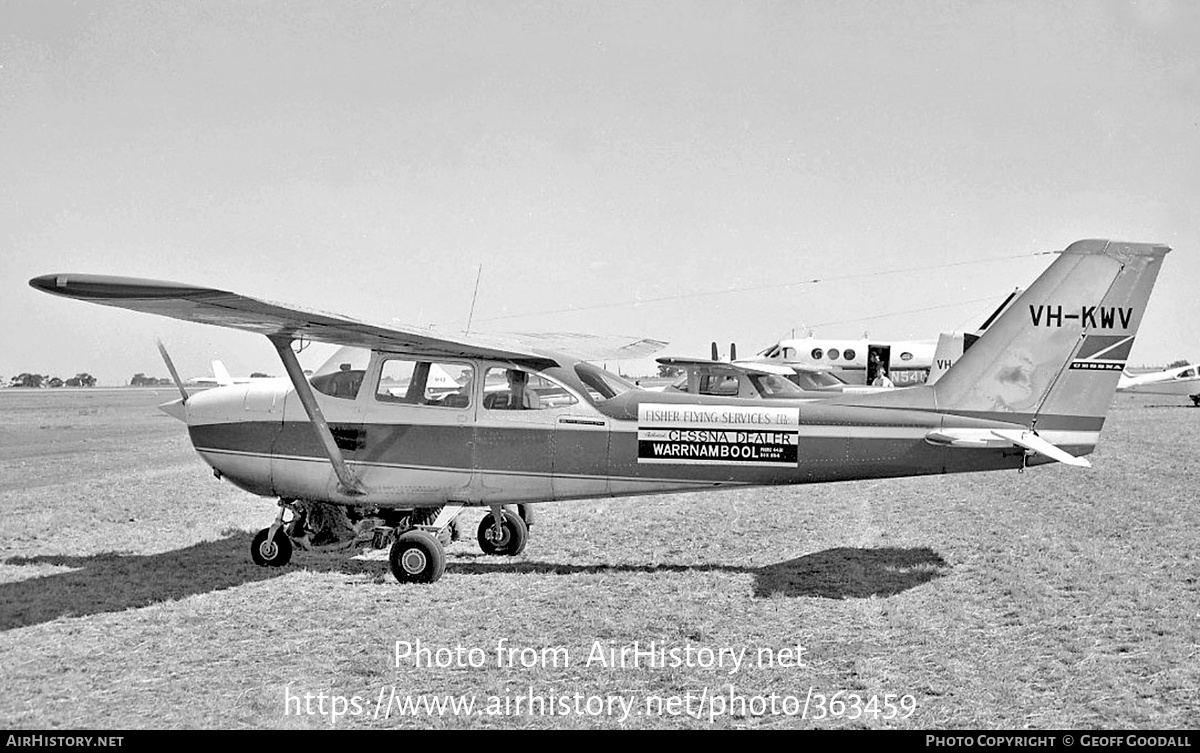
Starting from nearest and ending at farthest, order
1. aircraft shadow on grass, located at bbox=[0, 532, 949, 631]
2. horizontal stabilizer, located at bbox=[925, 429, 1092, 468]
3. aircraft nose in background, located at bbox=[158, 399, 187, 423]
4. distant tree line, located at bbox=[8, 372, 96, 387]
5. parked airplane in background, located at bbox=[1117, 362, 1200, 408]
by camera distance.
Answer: aircraft shadow on grass, located at bbox=[0, 532, 949, 631] → horizontal stabilizer, located at bbox=[925, 429, 1092, 468] → aircraft nose in background, located at bbox=[158, 399, 187, 423] → parked airplane in background, located at bbox=[1117, 362, 1200, 408] → distant tree line, located at bbox=[8, 372, 96, 387]

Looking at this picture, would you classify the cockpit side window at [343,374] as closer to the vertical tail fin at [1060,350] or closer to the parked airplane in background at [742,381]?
the vertical tail fin at [1060,350]

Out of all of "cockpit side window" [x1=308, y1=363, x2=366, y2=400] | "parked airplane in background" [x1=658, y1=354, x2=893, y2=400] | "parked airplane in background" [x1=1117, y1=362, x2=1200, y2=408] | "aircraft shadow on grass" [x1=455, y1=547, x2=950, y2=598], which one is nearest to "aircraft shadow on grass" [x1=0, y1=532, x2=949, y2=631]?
"aircraft shadow on grass" [x1=455, y1=547, x2=950, y2=598]

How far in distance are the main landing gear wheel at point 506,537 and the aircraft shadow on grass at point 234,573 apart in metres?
0.26

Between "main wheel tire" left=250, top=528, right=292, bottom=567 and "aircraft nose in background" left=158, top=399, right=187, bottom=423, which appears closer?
"main wheel tire" left=250, top=528, right=292, bottom=567

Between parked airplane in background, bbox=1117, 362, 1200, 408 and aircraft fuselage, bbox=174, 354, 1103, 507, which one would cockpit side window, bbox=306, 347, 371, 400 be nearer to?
aircraft fuselage, bbox=174, 354, 1103, 507

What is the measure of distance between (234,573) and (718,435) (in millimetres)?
4683

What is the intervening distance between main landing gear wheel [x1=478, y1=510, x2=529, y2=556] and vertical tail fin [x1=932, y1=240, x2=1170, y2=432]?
4.33 meters

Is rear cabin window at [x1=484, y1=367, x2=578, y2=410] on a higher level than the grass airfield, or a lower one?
higher

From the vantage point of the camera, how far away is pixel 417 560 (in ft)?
26.4

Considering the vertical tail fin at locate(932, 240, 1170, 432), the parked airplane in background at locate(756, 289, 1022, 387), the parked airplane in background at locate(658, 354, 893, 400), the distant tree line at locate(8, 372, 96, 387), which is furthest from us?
the distant tree line at locate(8, 372, 96, 387)

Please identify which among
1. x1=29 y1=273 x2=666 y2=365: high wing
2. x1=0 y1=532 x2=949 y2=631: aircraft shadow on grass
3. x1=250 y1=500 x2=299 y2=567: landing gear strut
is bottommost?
x1=0 y1=532 x2=949 y2=631: aircraft shadow on grass

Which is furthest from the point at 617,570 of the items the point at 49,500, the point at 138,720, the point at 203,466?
the point at 203,466

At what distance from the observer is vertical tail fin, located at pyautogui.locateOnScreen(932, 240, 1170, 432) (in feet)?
26.8

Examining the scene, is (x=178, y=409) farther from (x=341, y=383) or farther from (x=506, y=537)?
(x=506, y=537)
